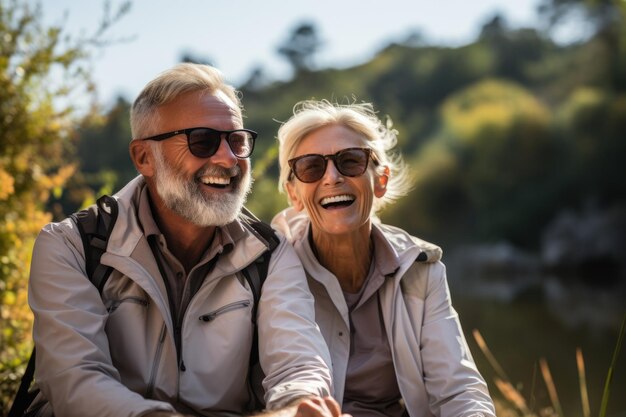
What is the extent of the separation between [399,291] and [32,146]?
3.37m

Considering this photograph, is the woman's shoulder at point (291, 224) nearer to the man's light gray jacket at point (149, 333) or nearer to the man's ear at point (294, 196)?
the man's ear at point (294, 196)

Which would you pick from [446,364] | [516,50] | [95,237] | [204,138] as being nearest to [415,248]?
[446,364]

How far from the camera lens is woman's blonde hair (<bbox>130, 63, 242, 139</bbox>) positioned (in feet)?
9.09

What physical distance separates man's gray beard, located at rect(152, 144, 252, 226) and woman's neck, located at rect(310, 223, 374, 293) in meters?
0.54

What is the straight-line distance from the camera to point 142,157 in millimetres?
2895

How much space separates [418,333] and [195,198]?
1.06 meters

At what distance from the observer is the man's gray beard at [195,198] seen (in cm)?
274

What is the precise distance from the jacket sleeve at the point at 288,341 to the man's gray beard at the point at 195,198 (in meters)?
0.27

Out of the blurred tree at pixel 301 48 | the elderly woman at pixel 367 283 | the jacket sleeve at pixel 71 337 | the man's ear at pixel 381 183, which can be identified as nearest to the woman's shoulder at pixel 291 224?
the elderly woman at pixel 367 283

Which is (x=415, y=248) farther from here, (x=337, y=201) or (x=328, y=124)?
(x=328, y=124)

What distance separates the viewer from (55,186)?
16.6ft

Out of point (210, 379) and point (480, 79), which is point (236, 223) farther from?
point (480, 79)

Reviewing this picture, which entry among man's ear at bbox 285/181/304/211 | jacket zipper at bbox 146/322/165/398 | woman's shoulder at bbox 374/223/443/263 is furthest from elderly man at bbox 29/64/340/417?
woman's shoulder at bbox 374/223/443/263

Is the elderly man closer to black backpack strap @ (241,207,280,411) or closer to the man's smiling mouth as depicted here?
black backpack strap @ (241,207,280,411)
